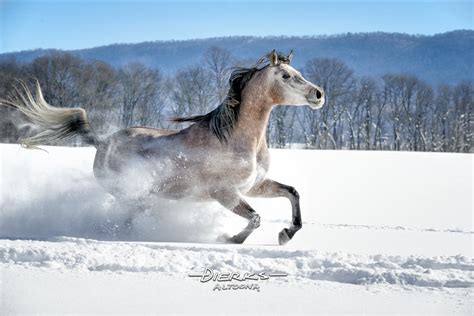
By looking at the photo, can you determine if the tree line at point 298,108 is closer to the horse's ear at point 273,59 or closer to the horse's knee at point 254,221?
the horse's ear at point 273,59

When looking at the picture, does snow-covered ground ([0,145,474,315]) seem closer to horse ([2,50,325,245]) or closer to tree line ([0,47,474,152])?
horse ([2,50,325,245])

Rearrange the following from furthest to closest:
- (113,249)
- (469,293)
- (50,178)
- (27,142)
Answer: (50,178)
(27,142)
(113,249)
(469,293)

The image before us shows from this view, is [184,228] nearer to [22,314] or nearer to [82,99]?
[22,314]

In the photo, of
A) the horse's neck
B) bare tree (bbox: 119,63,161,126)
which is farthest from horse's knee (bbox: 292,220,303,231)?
bare tree (bbox: 119,63,161,126)

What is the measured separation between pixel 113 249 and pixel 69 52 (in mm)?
27704

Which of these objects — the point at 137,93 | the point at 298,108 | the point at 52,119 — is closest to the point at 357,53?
the point at 298,108

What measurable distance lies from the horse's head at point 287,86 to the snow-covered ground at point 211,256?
1.41 meters

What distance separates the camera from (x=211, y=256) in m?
4.28

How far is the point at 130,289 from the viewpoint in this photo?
3.50 m

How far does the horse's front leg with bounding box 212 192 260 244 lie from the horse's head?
106 cm

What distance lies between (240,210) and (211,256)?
1.08 meters

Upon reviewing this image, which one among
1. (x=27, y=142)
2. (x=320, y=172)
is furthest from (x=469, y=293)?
(x=320, y=172)

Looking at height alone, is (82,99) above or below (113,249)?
above

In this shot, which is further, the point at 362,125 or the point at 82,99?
the point at 362,125
